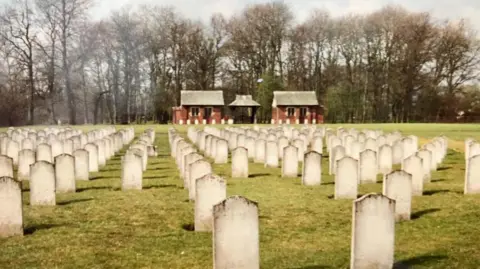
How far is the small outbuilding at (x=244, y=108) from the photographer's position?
59.5 m

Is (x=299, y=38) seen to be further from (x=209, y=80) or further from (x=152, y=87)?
(x=152, y=87)

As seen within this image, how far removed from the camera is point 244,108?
63594 mm

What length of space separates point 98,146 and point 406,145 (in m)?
10.6

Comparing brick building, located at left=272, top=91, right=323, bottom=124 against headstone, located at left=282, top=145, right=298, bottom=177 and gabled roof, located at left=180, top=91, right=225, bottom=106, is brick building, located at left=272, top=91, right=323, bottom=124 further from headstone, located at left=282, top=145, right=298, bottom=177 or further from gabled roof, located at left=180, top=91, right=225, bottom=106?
headstone, located at left=282, top=145, right=298, bottom=177

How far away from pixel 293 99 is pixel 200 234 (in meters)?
52.6

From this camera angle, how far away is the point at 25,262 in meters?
6.32

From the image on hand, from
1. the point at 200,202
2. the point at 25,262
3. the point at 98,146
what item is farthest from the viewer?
the point at 98,146

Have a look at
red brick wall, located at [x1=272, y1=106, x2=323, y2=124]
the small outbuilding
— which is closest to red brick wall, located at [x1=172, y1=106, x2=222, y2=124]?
the small outbuilding

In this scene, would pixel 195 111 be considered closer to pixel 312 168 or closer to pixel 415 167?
pixel 312 168

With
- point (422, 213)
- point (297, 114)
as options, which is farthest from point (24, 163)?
point (297, 114)

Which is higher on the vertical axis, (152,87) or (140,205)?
(152,87)

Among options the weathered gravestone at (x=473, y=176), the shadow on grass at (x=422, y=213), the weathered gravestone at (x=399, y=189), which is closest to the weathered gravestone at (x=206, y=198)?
the weathered gravestone at (x=399, y=189)

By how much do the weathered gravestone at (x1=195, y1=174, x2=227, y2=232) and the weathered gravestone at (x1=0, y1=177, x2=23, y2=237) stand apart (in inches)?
108

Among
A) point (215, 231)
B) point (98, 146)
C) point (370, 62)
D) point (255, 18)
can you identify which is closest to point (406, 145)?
point (98, 146)
